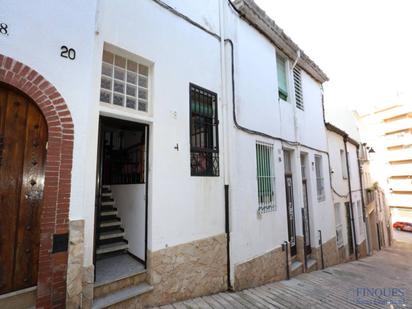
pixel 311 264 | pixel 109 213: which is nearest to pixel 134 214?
pixel 109 213

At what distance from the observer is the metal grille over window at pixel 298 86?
320 inches

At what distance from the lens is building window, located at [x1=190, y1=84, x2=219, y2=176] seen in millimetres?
4340

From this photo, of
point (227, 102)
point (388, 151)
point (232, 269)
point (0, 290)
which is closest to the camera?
point (0, 290)

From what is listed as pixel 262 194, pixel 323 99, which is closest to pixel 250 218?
pixel 262 194

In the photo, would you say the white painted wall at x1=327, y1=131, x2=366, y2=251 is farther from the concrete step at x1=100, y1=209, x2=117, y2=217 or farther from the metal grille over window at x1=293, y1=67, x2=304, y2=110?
the concrete step at x1=100, y1=209, x2=117, y2=217

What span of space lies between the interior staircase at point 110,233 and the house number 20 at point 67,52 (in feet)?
9.24

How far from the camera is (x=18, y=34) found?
2568 millimetres

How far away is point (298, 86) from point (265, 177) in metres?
4.43

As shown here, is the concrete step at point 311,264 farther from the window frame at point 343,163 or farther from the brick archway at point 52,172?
the brick archway at point 52,172

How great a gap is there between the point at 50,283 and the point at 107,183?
124 inches

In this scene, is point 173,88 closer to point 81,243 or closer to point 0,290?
point 81,243

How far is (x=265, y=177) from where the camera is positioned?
5816 mm

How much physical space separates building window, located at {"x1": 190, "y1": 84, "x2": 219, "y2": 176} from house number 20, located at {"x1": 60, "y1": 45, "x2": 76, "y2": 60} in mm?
2094

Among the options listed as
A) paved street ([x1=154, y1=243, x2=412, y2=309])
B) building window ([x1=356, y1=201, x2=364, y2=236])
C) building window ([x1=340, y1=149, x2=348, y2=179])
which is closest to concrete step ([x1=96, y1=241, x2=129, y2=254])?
paved street ([x1=154, y1=243, x2=412, y2=309])
